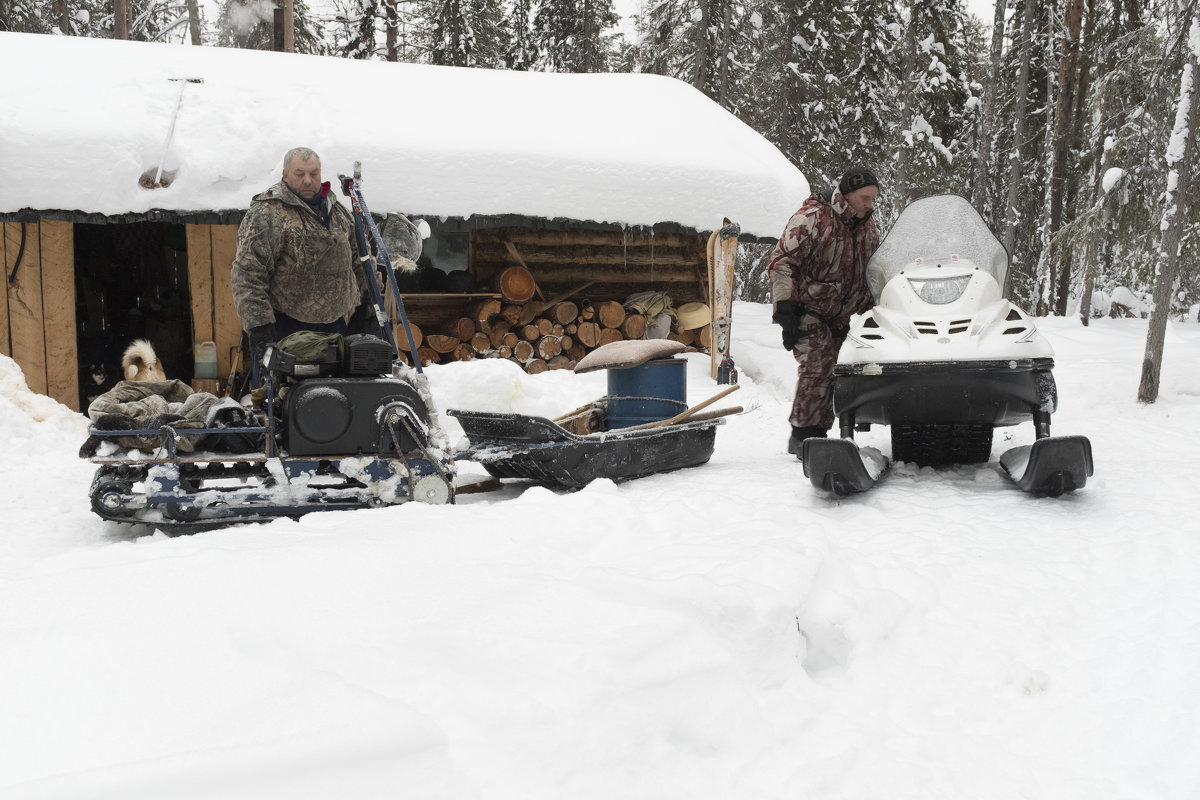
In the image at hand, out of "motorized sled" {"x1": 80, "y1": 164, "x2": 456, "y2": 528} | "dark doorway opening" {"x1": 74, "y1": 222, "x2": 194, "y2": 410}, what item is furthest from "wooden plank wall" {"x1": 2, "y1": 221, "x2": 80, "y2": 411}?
"motorized sled" {"x1": 80, "y1": 164, "x2": 456, "y2": 528}

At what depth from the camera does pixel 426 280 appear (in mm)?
10242

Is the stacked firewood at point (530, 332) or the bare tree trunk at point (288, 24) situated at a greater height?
the bare tree trunk at point (288, 24)

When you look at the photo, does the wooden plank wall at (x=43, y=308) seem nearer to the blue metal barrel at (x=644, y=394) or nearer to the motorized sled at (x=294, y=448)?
the motorized sled at (x=294, y=448)

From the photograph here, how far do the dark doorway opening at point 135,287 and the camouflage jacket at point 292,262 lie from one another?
248 inches

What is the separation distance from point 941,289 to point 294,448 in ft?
10.8

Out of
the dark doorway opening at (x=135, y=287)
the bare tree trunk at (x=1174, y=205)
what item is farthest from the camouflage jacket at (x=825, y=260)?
the dark doorway opening at (x=135, y=287)

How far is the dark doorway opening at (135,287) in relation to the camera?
34.6ft

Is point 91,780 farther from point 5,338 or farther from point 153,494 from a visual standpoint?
point 5,338

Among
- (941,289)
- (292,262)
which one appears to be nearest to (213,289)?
(292,262)

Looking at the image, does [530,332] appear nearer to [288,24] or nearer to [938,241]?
[938,241]

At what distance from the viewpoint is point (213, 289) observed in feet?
27.7

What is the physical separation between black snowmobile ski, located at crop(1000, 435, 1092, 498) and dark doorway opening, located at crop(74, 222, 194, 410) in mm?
9091

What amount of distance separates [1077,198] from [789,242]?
13733mm

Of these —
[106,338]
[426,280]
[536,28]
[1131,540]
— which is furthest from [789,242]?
[536,28]
